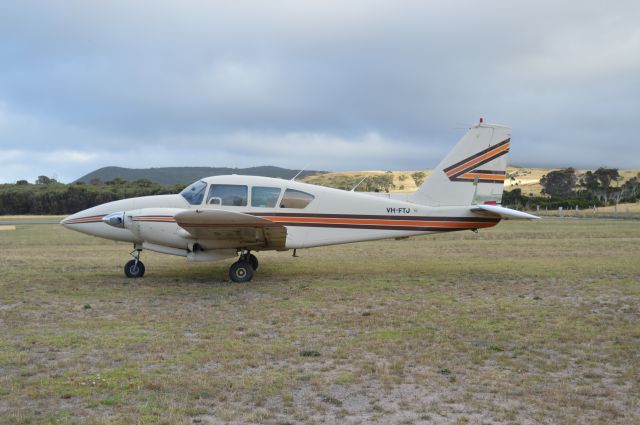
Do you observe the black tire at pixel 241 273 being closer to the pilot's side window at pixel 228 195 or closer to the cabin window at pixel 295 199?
the pilot's side window at pixel 228 195

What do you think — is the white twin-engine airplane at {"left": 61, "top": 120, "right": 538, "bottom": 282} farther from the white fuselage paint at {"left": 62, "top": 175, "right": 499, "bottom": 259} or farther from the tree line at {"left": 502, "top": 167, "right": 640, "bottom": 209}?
the tree line at {"left": 502, "top": 167, "right": 640, "bottom": 209}

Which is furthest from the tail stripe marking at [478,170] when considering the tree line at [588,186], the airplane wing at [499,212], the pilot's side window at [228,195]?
the tree line at [588,186]

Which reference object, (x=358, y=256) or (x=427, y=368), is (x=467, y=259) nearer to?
(x=358, y=256)

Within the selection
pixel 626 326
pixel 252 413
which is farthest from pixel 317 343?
pixel 626 326

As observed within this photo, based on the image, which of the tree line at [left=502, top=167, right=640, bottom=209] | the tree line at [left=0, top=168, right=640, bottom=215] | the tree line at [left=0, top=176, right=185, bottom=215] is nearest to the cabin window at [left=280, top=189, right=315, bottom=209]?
the tree line at [left=0, top=168, right=640, bottom=215]

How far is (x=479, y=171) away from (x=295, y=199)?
4.41 meters

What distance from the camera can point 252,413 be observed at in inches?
153

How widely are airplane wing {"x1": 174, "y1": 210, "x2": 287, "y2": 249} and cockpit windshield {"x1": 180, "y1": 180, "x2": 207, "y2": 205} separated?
0.93 metres

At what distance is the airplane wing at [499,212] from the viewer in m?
10.8

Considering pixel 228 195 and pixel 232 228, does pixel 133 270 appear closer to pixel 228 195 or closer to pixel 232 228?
pixel 228 195

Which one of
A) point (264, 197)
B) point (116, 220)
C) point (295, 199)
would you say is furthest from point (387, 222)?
point (116, 220)

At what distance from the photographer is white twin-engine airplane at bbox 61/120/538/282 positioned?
1079 centimetres

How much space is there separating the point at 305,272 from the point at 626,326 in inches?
285

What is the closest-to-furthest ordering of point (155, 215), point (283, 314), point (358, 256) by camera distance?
1. point (283, 314)
2. point (155, 215)
3. point (358, 256)
